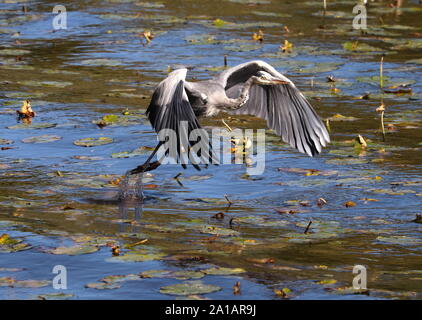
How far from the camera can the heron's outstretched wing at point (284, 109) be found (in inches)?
320

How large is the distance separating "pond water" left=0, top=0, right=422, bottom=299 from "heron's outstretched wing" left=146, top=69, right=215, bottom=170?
56 cm

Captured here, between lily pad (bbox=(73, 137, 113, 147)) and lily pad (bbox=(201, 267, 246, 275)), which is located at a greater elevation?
lily pad (bbox=(73, 137, 113, 147))

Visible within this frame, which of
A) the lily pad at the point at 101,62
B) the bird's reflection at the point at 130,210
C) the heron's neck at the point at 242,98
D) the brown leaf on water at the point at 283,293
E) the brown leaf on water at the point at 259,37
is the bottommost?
the brown leaf on water at the point at 283,293

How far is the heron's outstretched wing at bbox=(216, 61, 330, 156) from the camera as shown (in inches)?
320

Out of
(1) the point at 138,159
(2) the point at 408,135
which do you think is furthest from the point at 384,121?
(1) the point at 138,159

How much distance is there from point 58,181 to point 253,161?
6.16 feet

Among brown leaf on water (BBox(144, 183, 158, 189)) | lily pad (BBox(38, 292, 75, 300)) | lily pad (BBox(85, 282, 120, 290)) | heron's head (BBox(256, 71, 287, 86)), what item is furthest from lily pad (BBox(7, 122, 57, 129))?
lily pad (BBox(38, 292, 75, 300))

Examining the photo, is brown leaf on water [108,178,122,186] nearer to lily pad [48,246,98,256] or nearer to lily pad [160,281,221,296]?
lily pad [48,246,98,256]

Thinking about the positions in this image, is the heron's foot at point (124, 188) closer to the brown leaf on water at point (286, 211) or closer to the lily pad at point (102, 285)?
the brown leaf on water at point (286, 211)

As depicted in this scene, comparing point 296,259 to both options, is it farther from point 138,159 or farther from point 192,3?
point 192,3

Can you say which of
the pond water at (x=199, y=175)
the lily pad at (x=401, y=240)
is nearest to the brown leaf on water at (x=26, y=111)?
the pond water at (x=199, y=175)

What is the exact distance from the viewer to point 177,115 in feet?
23.6

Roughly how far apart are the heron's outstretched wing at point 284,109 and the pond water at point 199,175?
34cm

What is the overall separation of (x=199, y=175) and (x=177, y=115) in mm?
1223
